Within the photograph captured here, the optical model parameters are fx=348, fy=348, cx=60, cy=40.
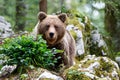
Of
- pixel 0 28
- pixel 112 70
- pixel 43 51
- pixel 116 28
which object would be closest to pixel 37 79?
pixel 43 51

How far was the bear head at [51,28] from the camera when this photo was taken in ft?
22.4

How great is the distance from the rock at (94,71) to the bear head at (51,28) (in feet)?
2.73

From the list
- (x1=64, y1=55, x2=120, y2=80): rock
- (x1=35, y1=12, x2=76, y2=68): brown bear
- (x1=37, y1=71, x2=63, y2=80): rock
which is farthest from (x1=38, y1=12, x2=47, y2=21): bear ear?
(x1=37, y1=71, x2=63, y2=80): rock

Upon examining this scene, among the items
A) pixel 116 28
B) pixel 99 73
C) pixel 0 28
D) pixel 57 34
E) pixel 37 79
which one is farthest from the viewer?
pixel 116 28

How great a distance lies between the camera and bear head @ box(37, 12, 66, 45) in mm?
6812

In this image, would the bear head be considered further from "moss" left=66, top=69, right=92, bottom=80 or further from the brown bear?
"moss" left=66, top=69, right=92, bottom=80

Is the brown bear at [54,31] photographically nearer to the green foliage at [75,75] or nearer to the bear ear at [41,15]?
the bear ear at [41,15]

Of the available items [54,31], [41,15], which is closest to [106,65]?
[54,31]

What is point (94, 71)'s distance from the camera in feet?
20.0

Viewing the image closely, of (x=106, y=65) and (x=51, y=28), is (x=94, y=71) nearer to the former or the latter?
(x=106, y=65)

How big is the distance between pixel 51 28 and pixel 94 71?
135cm

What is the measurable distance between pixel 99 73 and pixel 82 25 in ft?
14.1

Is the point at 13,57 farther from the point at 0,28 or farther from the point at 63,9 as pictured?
the point at 63,9

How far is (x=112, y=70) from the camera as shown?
642 centimetres
